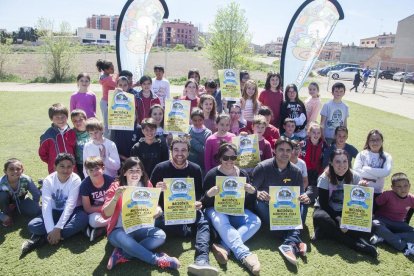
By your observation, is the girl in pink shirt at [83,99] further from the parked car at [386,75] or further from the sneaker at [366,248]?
the parked car at [386,75]

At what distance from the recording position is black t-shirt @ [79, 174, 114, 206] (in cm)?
422

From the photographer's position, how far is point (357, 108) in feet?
54.4

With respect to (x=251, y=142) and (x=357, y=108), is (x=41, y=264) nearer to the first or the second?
(x=251, y=142)

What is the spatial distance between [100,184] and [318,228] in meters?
3.14

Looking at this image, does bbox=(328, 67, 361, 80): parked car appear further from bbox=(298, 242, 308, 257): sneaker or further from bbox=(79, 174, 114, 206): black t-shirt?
bbox=(79, 174, 114, 206): black t-shirt

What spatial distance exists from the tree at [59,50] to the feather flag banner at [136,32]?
17148mm

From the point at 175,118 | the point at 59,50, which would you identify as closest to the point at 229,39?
the point at 59,50

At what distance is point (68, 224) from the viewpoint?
4098 millimetres

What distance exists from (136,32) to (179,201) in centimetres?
623

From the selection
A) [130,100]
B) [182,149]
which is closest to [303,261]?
[182,149]

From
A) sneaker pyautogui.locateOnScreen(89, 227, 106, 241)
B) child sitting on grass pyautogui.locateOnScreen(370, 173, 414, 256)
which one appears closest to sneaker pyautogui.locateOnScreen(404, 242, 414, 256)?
child sitting on grass pyautogui.locateOnScreen(370, 173, 414, 256)

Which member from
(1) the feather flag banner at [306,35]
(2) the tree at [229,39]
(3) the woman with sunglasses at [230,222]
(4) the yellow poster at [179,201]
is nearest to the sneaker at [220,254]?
(3) the woman with sunglasses at [230,222]

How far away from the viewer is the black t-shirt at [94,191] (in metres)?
4.22

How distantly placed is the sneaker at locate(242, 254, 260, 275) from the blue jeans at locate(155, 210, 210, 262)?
1.58 ft
